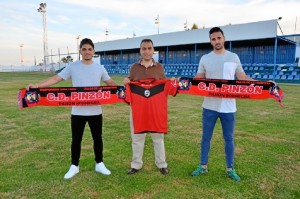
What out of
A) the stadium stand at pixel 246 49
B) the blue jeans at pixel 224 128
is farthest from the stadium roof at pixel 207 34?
the blue jeans at pixel 224 128

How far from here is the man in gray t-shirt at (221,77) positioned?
3.70 metres

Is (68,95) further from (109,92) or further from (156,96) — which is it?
(156,96)

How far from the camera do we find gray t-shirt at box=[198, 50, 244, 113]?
146 inches

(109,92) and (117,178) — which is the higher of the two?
(109,92)

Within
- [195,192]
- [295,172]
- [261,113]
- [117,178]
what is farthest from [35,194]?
[261,113]

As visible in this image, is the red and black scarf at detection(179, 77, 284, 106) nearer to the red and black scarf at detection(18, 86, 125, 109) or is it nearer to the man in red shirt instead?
the man in red shirt

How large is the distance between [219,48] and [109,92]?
1.69m

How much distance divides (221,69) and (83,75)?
184 cm

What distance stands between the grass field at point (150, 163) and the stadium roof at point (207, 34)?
1672cm

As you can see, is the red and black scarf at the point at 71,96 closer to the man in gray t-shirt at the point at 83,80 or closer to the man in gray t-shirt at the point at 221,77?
the man in gray t-shirt at the point at 83,80

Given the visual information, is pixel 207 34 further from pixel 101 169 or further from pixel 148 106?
pixel 101 169

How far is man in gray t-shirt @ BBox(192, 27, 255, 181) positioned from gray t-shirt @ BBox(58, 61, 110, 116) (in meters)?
1.45

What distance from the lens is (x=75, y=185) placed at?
3766mm

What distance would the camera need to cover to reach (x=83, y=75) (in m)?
3.90
